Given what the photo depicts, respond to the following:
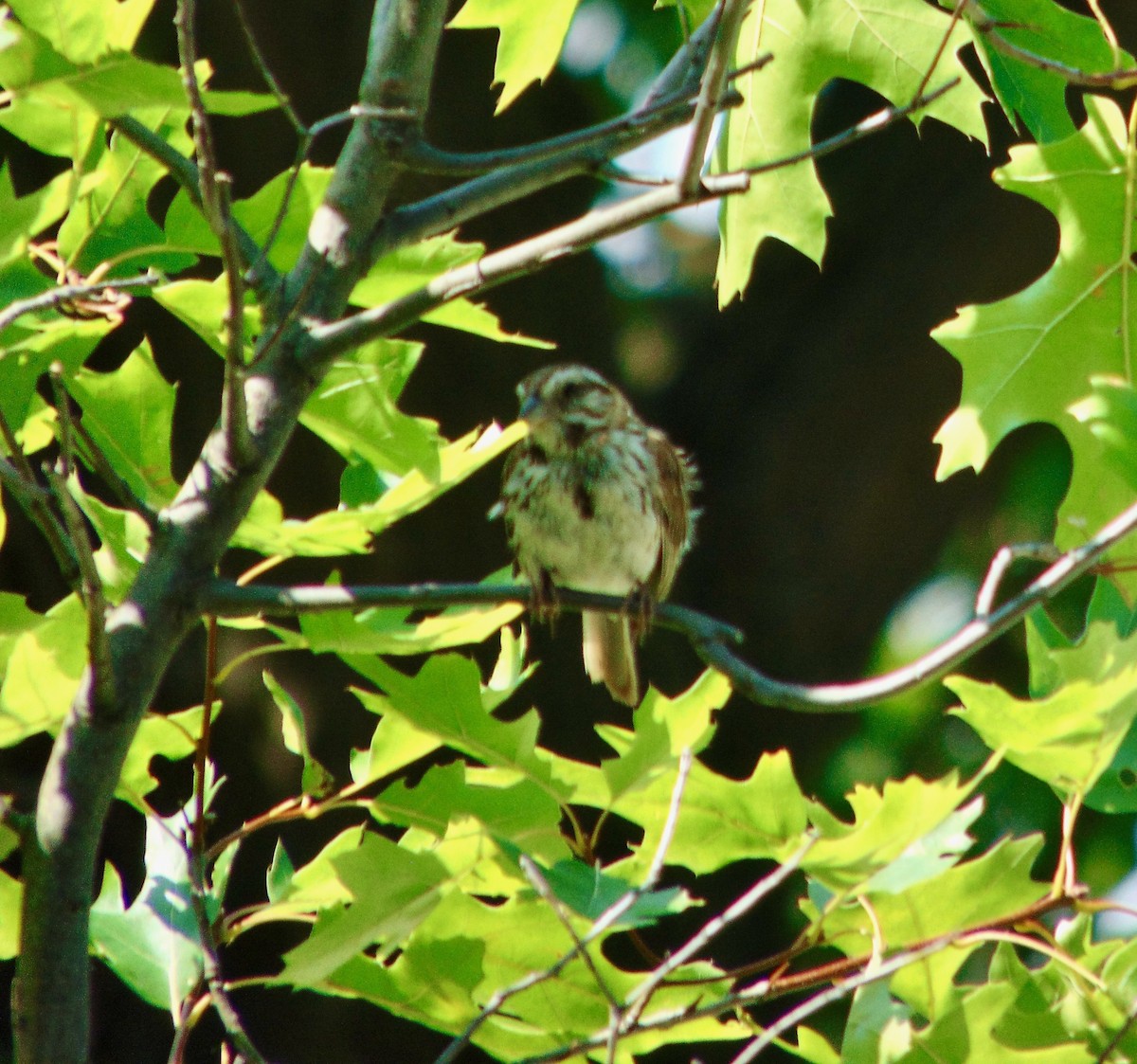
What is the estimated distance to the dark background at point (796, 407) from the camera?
570 cm

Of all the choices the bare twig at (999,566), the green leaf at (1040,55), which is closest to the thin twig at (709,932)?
the bare twig at (999,566)

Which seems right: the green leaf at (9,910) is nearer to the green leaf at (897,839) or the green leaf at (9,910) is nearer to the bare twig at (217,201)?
the bare twig at (217,201)

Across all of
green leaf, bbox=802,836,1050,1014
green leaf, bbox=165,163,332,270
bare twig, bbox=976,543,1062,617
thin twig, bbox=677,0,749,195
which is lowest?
green leaf, bbox=802,836,1050,1014

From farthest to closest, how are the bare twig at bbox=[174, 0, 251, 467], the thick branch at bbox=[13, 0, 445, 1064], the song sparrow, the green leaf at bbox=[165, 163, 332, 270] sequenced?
the song sparrow → the green leaf at bbox=[165, 163, 332, 270] → the thick branch at bbox=[13, 0, 445, 1064] → the bare twig at bbox=[174, 0, 251, 467]

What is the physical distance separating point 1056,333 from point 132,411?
152 cm

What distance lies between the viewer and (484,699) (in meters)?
2.14

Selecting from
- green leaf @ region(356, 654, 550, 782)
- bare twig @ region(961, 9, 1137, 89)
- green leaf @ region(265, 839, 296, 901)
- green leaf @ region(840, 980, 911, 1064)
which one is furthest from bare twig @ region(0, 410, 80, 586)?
bare twig @ region(961, 9, 1137, 89)

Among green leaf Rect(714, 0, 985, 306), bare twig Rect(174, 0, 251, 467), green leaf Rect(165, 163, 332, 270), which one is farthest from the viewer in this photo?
green leaf Rect(714, 0, 985, 306)

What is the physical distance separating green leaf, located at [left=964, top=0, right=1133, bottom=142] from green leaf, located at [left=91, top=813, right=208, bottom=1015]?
1792 mm

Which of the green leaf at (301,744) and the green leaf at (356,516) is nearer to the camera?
the green leaf at (356,516)

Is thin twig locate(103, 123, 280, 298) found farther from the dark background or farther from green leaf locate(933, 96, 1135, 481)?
the dark background

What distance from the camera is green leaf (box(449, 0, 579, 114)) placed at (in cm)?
258

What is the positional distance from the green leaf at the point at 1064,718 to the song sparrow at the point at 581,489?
1949 mm

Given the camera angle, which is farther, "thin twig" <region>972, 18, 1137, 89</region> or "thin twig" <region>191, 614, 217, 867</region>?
"thin twig" <region>972, 18, 1137, 89</region>
